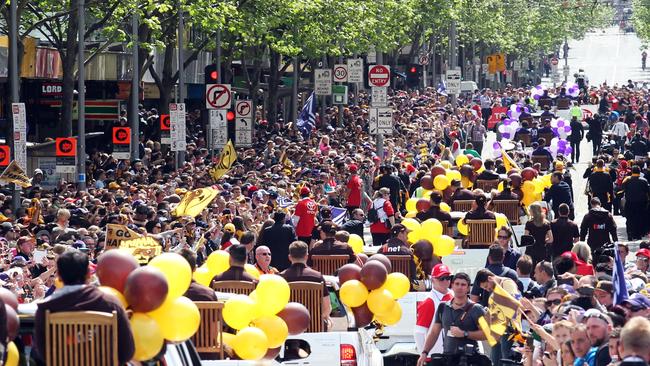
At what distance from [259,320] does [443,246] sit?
291 inches

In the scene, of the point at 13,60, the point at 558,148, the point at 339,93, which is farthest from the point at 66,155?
the point at 339,93

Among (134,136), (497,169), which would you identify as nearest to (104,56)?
(134,136)

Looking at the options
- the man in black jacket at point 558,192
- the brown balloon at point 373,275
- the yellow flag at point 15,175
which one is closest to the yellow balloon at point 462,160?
the man in black jacket at point 558,192

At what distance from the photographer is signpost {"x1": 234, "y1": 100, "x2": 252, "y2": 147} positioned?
3797 centimetres

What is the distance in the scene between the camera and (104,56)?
4212cm

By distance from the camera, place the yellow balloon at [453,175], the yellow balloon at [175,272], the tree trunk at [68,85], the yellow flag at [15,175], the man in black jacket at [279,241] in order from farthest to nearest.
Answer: the tree trunk at [68,85], the yellow balloon at [453,175], the yellow flag at [15,175], the man in black jacket at [279,241], the yellow balloon at [175,272]

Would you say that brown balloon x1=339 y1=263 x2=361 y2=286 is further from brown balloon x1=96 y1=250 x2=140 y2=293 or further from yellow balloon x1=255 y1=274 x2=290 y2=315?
brown balloon x1=96 y1=250 x2=140 y2=293

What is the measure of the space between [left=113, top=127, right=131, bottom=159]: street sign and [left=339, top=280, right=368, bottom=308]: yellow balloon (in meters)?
19.1

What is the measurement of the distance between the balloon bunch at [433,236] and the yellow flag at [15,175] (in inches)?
248

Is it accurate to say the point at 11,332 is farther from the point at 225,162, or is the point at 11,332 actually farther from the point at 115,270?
the point at 225,162

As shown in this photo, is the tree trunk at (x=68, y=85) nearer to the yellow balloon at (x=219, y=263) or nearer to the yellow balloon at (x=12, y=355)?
the yellow balloon at (x=219, y=263)

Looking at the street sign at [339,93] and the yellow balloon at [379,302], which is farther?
the street sign at [339,93]

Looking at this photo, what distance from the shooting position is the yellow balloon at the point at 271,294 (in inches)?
478

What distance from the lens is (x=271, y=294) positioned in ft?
39.9
